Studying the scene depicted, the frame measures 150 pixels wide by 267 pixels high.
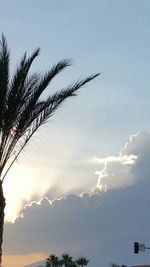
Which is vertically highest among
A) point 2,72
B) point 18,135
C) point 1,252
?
point 2,72

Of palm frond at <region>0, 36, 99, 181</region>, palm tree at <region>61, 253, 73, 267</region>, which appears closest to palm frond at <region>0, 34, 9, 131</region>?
palm frond at <region>0, 36, 99, 181</region>

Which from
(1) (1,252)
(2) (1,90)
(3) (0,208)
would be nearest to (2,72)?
(2) (1,90)

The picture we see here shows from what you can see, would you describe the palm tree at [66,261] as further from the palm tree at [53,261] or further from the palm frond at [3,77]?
the palm frond at [3,77]

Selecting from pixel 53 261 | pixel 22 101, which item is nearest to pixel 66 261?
pixel 53 261

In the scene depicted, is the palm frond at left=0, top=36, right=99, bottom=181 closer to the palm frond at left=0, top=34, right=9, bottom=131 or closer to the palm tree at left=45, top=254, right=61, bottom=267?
the palm frond at left=0, top=34, right=9, bottom=131

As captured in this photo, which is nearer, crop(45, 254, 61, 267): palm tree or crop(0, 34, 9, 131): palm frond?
crop(0, 34, 9, 131): palm frond

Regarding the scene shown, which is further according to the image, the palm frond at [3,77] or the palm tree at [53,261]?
the palm tree at [53,261]

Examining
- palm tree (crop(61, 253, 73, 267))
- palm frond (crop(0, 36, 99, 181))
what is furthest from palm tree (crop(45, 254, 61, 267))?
palm frond (crop(0, 36, 99, 181))

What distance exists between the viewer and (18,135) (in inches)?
805

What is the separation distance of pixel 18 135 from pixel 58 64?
292 cm

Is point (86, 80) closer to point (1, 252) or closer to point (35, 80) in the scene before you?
point (35, 80)

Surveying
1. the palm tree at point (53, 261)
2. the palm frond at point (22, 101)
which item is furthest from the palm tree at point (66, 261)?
the palm frond at point (22, 101)

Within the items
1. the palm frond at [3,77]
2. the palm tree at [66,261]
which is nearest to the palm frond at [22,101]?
the palm frond at [3,77]

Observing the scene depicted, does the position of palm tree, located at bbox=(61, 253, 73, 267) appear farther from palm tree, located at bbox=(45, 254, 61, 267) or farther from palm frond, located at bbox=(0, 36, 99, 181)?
palm frond, located at bbox=(0, 36, 99, 181)
